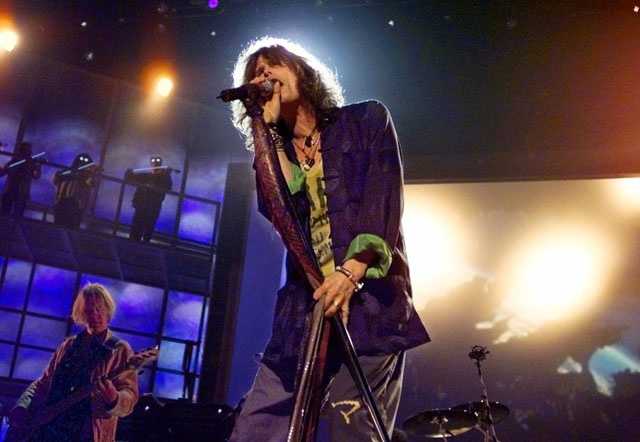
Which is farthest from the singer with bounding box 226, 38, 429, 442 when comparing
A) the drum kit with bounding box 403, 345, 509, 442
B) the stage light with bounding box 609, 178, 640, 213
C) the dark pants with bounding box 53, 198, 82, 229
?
the dark pants with bounding box 53, 198, 82, 229

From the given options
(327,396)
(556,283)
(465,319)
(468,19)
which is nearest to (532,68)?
(468,19)

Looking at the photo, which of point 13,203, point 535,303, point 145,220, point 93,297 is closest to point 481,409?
point 535,303

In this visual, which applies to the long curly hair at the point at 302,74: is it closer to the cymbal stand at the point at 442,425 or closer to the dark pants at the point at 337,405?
the dark pants at the point at 337,405

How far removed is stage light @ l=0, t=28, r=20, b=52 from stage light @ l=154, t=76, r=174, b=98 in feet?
5.89

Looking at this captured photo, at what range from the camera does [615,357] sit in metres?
5.44

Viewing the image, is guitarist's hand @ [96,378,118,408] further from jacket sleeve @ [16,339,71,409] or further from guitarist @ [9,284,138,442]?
jacket sleeve @ [16,339,71,409]

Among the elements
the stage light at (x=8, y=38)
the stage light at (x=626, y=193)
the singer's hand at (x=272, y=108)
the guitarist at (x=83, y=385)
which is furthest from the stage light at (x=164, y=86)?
the singer's hand at (x=272, y=108)

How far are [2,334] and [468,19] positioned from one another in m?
6.75

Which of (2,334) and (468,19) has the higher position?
(468,19)

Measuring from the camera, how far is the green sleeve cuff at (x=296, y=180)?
1.70 m

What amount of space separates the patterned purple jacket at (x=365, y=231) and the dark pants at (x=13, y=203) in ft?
24.3

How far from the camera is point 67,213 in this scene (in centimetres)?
838

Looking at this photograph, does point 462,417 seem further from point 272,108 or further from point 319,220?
point 272,108

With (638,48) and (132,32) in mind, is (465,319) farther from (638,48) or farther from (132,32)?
(132,32)
